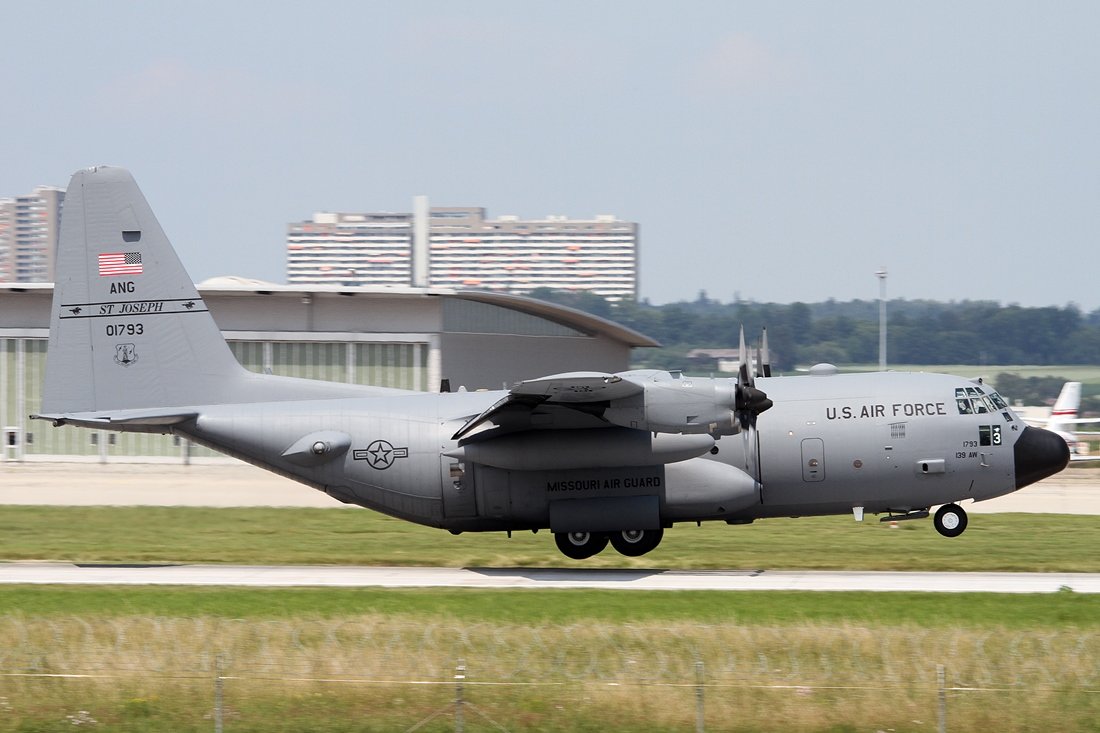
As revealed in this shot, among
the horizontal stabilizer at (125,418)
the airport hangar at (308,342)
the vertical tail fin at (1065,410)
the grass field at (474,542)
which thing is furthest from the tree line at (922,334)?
the horizontal stabilizer at (125,418)

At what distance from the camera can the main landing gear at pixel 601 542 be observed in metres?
26.9

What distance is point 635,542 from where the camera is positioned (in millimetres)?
27047

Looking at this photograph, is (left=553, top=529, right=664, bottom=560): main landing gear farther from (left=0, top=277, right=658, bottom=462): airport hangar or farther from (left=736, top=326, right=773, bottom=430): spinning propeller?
(left=0, top=277, right=658, bottom=462): airport hangar

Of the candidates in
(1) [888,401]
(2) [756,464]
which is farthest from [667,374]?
(1) [888,401]

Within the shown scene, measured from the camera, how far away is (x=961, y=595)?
2230 centimetres

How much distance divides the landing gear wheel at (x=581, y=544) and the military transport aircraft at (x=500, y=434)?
0.03 meters

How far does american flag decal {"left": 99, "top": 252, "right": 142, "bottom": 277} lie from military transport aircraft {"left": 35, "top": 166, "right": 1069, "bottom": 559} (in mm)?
30

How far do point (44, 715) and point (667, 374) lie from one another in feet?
41.7

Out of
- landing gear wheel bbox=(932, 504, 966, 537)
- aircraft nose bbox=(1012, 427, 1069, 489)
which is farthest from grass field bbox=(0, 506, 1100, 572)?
aircraft nose bbox=(1012, 427, 1069, 489)

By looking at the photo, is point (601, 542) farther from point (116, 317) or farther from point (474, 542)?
point (116, 317)

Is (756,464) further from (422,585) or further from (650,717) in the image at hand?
(650,717)

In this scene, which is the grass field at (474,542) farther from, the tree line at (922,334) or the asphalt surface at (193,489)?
the tree line at (922,334)

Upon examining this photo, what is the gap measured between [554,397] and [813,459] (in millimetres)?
5736

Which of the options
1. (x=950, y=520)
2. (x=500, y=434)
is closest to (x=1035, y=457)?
(x=950, y=520)
